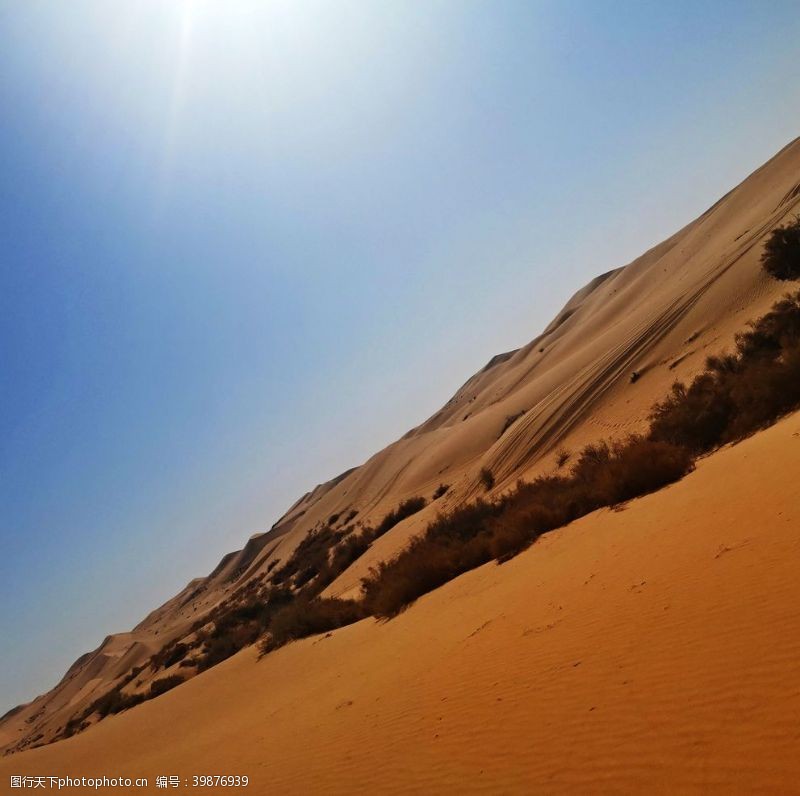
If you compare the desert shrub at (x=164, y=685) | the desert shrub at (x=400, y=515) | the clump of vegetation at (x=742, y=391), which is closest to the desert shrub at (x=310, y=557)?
the desert shrub at (x=400, y=515)

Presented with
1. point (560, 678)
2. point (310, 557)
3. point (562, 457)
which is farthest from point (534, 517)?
point (310, 557)

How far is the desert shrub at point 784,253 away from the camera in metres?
17.1

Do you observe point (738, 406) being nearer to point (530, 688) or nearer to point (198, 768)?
point (530, 688)

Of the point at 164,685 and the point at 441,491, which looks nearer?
the point at 164,685

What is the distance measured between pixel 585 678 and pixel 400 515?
69.3 feet

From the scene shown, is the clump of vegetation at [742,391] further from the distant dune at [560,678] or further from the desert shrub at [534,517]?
the distant dune at [560,678]

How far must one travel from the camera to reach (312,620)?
13953 millimetres

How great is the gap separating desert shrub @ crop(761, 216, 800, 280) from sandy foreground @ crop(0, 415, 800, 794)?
9.95 meters

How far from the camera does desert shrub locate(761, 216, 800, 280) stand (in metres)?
17.1

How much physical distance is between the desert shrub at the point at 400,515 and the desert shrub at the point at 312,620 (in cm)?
972

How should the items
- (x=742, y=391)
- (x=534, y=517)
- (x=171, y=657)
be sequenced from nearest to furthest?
1. (x=534, y=517)
2. (x=742, y=391)
3. (x=171, y=657)

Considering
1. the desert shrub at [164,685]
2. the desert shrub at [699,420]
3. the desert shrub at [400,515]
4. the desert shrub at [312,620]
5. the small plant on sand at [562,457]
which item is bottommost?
the desert shrub at [699,420]

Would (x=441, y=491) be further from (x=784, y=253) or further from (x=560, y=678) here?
(x=560, y=678)

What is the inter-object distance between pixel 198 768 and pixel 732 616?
20.6 feet
